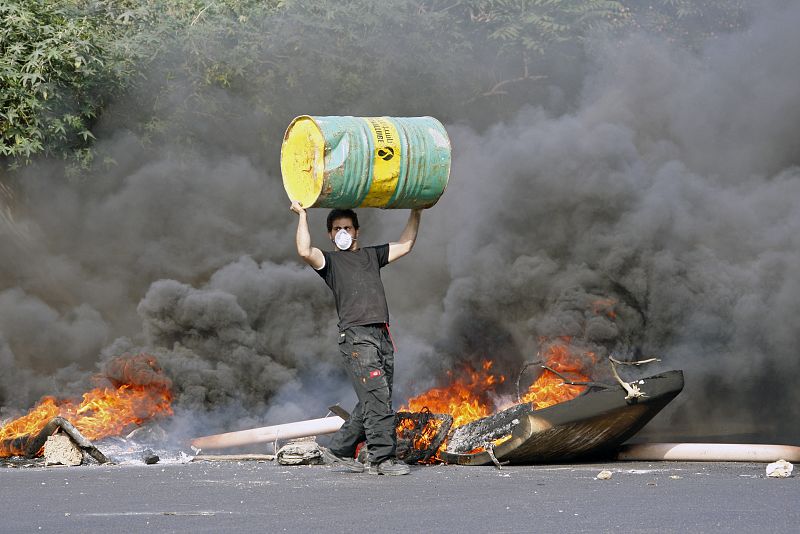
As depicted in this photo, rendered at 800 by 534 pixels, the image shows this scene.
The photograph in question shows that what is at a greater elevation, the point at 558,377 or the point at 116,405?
the point at 558,377

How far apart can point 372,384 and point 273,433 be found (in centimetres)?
248

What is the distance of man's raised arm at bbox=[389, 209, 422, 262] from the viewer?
7520 mm

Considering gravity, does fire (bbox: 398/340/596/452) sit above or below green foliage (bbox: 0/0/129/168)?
below

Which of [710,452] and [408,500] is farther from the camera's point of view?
[710,452]

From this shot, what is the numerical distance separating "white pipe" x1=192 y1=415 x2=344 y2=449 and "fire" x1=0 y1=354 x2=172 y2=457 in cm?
74

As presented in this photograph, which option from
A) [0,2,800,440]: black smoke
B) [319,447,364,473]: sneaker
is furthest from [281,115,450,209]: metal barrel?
[0,2,800,440]: black smoke

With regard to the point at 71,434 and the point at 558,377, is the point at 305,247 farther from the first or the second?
the point at 558,377

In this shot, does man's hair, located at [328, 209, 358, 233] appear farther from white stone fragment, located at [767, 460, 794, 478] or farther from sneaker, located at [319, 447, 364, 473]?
white stone fragment, located at [767, 460, 794, 478]

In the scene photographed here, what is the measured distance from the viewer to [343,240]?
293 inches

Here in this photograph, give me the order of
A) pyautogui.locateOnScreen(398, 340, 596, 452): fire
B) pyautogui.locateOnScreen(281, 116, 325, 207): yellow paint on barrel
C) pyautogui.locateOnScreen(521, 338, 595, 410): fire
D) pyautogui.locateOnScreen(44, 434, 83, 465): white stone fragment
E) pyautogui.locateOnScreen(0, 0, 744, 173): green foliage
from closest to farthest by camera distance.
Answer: pyautogui.locateOnScreen(281, 116, 325, 207): yellow paint on barrel < pyautogui.locateOnScreen(44, 434, 83, 465): white stone fragment < pyautogui.locateOnScreen(521, 338, 595, 410): fire < pyautogui.locateOnScreen(398, 340, 596, 452): fire < pyautogui.locateOnScreen(0, 0, 744, 173): green foliage

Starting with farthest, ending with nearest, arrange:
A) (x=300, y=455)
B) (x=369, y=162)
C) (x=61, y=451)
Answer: (x=61, y=451)
(x=300, y=455)
(x=369, y=162)

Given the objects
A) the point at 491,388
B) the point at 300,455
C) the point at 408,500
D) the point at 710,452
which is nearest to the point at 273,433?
the point at 300,455

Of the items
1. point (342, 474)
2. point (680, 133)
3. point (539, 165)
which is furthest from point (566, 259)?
point (342, 474)

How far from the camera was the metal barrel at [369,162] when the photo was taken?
23.5 ft
